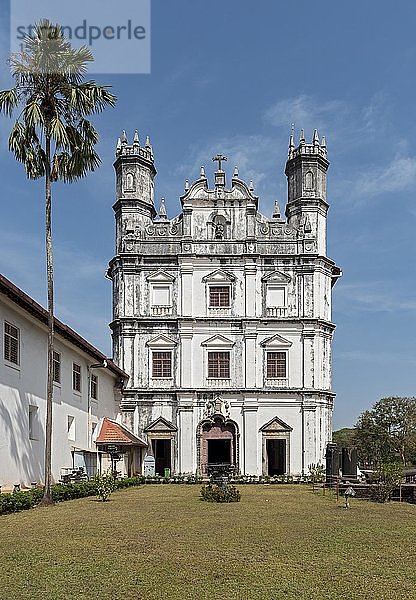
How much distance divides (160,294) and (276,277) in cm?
624

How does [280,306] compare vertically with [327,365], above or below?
above

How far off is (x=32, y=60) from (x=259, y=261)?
24.2 metres

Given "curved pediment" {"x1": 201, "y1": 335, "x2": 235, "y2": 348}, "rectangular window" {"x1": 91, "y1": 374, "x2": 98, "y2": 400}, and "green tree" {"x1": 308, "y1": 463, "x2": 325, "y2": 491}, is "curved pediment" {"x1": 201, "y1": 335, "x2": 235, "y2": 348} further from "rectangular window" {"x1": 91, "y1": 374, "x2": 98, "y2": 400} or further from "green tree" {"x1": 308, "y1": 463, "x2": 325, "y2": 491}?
"rectangular window" {"x1": 91, "y1": 374, "x2": 98, "y2": 400}

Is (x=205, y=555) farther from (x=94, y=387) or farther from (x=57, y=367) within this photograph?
(x=94, y=387)

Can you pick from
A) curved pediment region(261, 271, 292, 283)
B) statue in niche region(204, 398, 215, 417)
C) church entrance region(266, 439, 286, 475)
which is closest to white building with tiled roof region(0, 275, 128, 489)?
statue in niche region(204, 398, 215, 417)

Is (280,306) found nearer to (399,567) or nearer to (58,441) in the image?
(58,441)

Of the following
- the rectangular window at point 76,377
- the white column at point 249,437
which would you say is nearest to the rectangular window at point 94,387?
the rectangular window at point 76,377

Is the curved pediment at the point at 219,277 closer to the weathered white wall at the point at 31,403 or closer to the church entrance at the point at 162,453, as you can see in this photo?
the church entrance at the point at 162,453

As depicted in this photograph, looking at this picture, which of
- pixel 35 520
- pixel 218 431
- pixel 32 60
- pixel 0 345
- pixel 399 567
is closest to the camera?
pixel 399 567

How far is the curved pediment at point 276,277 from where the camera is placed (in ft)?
139

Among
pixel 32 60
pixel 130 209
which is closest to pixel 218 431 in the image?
pixel 130 209

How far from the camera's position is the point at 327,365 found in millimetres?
42719

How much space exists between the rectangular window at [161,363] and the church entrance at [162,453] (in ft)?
11.7

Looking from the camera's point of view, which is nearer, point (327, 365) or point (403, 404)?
point (327, 365)
